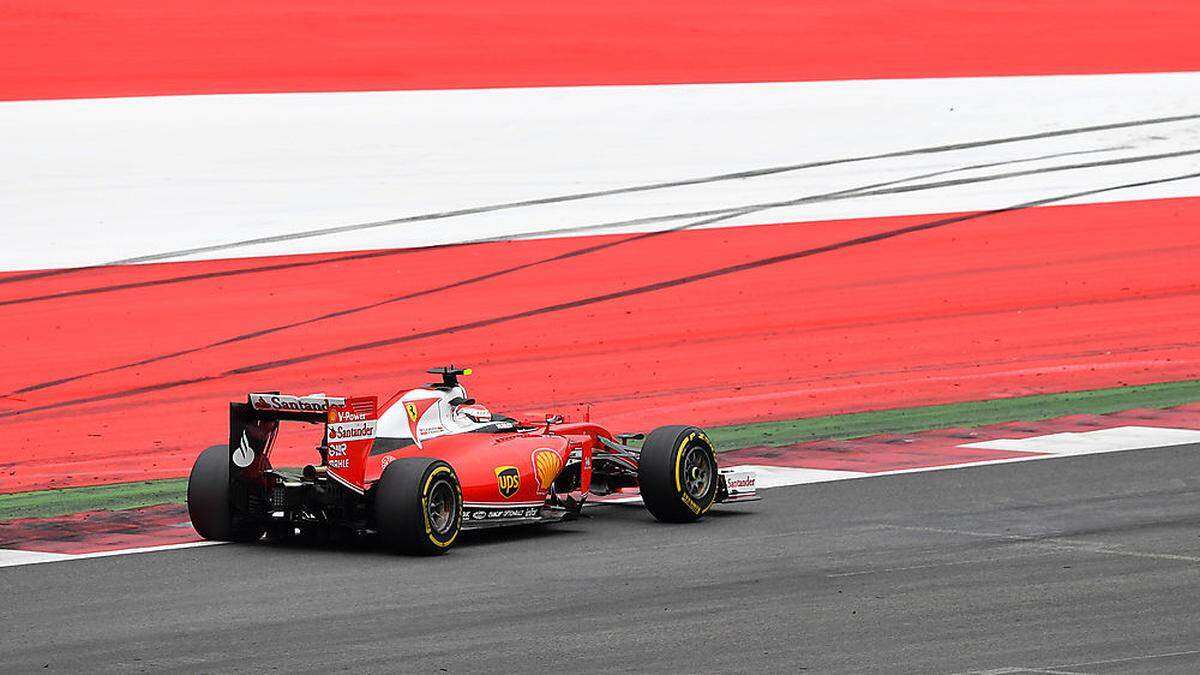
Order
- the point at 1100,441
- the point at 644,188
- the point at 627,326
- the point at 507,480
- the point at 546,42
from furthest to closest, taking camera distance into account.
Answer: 1. the point at 546,42
2. the point at 644,188
3. the point at 627,326
4. the point at 1100,441
5. the point at 507,480

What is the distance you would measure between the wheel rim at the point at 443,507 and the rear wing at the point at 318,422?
52cm

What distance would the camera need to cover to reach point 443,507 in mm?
13570

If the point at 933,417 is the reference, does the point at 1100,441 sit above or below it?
below

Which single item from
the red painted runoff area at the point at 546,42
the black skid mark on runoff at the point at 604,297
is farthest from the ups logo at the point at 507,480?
the red painted runoff area at the point at 546,42

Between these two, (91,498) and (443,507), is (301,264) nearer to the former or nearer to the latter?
(91,498)

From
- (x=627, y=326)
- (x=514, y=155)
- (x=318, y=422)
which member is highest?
(x=514, y=155)

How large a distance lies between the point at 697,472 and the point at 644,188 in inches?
612

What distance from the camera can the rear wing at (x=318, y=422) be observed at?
13.5 m

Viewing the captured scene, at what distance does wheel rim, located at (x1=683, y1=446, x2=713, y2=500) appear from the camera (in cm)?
1486

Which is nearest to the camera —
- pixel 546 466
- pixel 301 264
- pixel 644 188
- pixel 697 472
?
pixel 546 466

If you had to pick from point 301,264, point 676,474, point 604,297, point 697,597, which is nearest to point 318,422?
point 676,474

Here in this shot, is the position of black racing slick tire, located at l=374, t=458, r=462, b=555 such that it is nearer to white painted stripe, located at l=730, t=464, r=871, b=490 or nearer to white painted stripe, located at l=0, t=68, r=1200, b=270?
white painted stripe, located at l=730, t=464, r=871, b=490

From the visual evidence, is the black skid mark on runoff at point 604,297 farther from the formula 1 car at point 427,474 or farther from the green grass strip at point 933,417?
the formula 1 car at point 427,474

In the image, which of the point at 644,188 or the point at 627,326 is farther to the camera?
the point at 644,188
